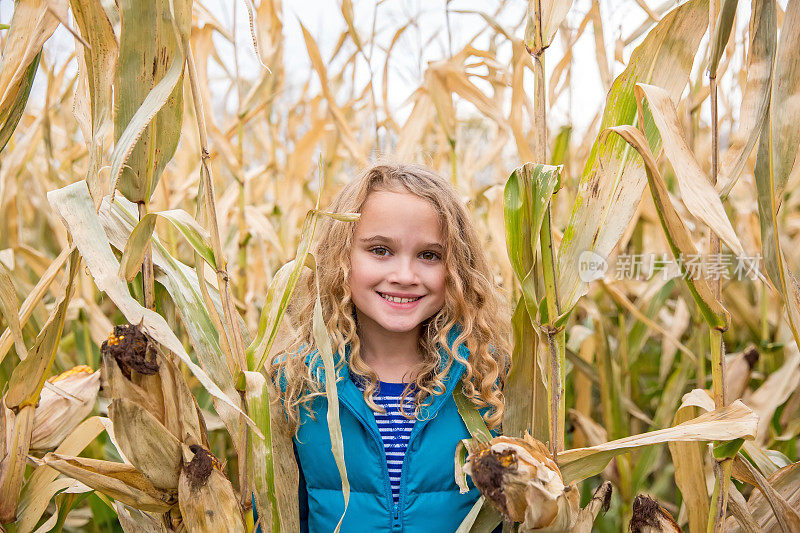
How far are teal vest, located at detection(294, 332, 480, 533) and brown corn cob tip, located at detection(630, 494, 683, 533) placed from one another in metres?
0.33

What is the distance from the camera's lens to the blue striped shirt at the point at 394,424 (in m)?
0.98

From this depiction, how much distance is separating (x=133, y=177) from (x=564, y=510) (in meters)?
0.53

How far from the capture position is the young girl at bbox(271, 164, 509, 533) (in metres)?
0.94

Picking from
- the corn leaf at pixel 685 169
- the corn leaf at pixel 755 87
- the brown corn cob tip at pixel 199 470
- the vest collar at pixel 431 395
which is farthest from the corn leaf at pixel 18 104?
the corn leaf at pixel 755 87

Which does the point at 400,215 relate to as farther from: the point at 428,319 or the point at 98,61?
the point at 98,61

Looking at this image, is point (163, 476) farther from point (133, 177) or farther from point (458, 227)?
point (458, 227)

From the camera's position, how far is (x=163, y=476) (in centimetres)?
62

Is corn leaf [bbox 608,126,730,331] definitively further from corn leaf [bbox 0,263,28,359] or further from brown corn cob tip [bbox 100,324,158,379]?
corn leaf [bbox 0,263,28,359]

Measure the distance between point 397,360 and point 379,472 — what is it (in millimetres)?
191

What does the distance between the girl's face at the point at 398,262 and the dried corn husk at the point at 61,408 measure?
40 cm

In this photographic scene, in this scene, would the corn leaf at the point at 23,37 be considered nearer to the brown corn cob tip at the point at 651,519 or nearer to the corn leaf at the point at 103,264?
the corn leaf at the point at 103,264

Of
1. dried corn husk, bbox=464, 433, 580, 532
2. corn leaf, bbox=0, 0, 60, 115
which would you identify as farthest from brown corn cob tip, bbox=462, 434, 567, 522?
corn leaf, bbox=0, 0, 60, 115

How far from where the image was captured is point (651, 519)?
0.64m

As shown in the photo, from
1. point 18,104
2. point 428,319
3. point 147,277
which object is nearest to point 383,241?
point 428,319
